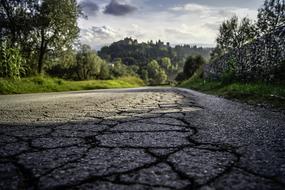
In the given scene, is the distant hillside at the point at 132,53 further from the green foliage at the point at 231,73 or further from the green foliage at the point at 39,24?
the green foliage at the point at 231,73

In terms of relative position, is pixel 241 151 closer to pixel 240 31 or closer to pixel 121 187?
pixel 121 187

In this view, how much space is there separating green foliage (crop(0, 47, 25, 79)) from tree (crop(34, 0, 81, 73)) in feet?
29.0

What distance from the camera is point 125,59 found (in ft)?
475

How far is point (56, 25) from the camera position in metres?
20.4

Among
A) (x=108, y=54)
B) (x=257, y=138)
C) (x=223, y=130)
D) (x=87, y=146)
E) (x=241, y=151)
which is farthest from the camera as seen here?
(x=108, y=54)

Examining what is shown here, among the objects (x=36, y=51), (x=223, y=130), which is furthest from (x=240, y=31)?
(x=223, y=130)

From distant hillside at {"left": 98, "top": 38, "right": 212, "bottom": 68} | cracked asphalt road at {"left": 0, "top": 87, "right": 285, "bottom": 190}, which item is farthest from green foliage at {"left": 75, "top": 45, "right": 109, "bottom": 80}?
distant hillside at {"left": 98, "top": 38, "right": 212, "bottom": 68}

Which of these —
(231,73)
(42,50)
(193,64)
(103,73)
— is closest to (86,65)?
(103,73)

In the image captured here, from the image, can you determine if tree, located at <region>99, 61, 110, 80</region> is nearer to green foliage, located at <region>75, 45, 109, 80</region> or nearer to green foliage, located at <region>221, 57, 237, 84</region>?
green foliage, located at <region>75, 45, 109, 80</region>

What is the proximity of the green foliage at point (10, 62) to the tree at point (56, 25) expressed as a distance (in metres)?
8.83

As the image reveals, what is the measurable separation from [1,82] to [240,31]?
110ft

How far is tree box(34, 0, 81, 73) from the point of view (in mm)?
20016

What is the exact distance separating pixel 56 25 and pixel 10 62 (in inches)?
373

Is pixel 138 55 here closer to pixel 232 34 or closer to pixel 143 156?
pixel 232 34
